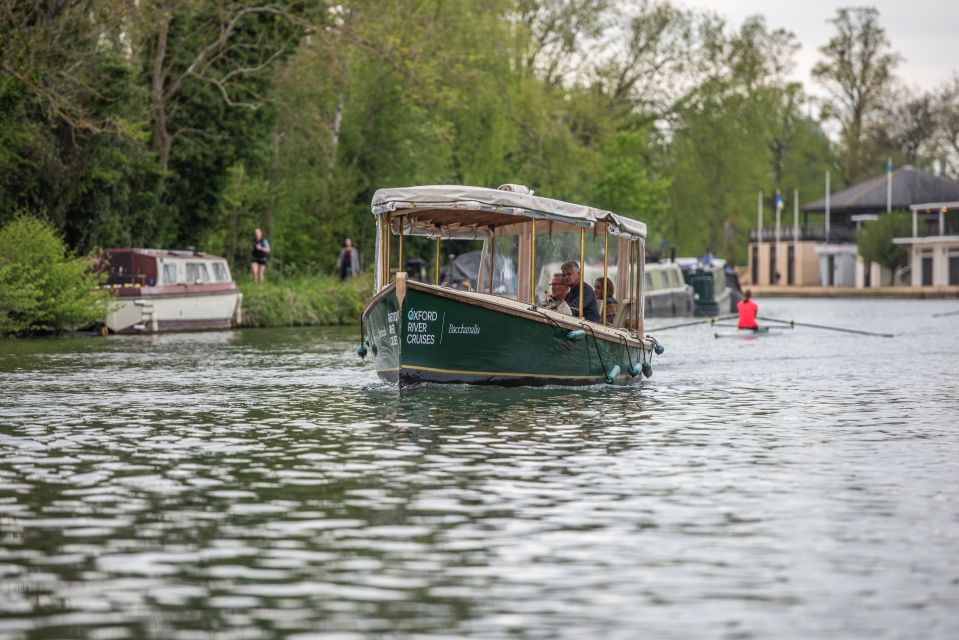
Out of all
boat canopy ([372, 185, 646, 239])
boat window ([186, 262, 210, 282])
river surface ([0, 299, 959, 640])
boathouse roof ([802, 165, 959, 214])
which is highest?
boathouse roof ([802, 165, 959, 214])

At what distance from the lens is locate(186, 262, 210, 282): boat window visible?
45.3m

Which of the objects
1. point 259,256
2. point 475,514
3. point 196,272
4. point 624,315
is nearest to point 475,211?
point 624,315

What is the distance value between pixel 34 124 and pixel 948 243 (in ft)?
268

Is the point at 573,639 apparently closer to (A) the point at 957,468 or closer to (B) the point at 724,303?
(A) the point at 957,468

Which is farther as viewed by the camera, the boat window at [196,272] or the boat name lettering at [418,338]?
the boat window at [196,272]

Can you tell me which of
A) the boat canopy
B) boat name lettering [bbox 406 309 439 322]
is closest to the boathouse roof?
the boat canopy

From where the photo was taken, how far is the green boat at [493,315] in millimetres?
21812

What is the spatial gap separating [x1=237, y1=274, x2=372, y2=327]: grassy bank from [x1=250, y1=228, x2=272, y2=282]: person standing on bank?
35 cm

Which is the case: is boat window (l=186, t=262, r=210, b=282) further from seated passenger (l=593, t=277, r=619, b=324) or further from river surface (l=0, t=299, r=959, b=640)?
river surface (l=0, t=299, r=959, b=640)

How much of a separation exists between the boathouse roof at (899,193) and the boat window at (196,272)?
78986mm

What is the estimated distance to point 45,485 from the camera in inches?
513

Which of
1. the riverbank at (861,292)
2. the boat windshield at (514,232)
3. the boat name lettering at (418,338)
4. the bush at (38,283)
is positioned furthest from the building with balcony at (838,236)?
the boat name lettering at (418,338)

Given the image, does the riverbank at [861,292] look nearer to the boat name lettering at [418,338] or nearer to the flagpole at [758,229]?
the flagpole at [758,229]

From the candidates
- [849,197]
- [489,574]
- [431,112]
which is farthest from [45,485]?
[849,197]
